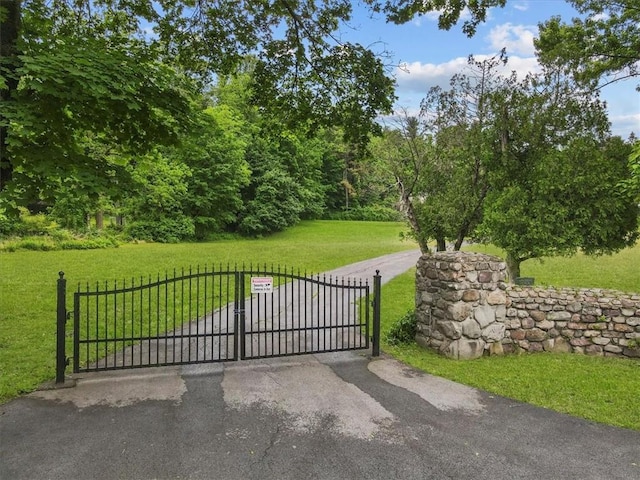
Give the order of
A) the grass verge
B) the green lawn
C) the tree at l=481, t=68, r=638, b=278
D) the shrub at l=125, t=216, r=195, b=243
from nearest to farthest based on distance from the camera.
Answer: the grass verge
the green lawn
the tree at l=481, t=68, r=638, b=278
the shrub at l=125, t=216, r=195, b=243

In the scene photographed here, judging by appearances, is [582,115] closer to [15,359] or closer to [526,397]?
[526,397]

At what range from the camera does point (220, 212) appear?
37594 mm

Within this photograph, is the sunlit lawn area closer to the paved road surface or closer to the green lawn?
the green lawn

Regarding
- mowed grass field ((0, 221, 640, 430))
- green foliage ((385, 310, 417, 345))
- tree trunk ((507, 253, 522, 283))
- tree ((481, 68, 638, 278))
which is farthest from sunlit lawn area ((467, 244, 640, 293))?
green foliage ((385, 310, 417, 345))

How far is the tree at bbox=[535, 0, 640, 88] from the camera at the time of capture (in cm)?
1085

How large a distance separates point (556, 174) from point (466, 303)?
5.13m

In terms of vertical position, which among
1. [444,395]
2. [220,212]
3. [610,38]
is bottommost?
[444,395]

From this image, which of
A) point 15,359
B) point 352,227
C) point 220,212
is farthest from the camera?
point 352,227

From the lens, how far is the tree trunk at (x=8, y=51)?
5293 millimetres

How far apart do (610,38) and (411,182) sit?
6.13m

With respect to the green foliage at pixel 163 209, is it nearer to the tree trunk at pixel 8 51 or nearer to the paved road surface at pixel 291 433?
the tree trunk at pixel 8 51

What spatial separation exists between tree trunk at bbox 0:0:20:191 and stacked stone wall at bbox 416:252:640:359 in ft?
21.5

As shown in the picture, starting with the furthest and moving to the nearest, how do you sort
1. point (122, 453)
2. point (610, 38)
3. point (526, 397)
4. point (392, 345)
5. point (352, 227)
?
point (352, 227) → point (610, 38) → point (392, 345) → point (526, 397) → point (122, 453)

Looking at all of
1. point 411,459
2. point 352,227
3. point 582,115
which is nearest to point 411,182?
point 582,115
